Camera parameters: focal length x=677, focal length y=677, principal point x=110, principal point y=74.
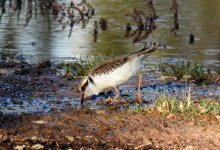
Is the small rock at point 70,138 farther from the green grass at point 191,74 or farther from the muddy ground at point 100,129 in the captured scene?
the green grass at point 191,74

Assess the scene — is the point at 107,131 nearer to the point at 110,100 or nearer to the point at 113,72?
the point at 113,72

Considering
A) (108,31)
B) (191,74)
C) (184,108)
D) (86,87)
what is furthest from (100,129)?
(108,31)

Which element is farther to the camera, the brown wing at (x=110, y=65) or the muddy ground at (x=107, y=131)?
the brown wing at (x=110, y=65)

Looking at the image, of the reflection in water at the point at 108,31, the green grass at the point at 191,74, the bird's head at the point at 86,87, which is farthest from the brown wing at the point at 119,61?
the reflection in water at the point at 108,31

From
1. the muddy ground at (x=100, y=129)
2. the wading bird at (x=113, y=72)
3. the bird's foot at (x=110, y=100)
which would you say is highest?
the wading bird at (x=113, y=72)

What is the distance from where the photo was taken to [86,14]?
20.6 metres

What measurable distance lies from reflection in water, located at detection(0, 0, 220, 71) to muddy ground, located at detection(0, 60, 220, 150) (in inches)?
183

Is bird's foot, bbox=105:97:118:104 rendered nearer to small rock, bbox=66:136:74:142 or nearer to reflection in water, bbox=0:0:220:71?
small rock, bbox=66:136:74:142

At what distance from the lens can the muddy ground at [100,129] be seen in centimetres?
701

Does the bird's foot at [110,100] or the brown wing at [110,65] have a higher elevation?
the brown wing at [110,65]

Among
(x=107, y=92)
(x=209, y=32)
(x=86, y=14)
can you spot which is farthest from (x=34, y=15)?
(x=107, y=92)

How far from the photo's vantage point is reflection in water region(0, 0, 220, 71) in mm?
14648

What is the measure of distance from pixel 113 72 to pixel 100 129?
1.60 meters

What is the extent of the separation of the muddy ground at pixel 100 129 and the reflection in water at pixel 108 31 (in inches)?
183
